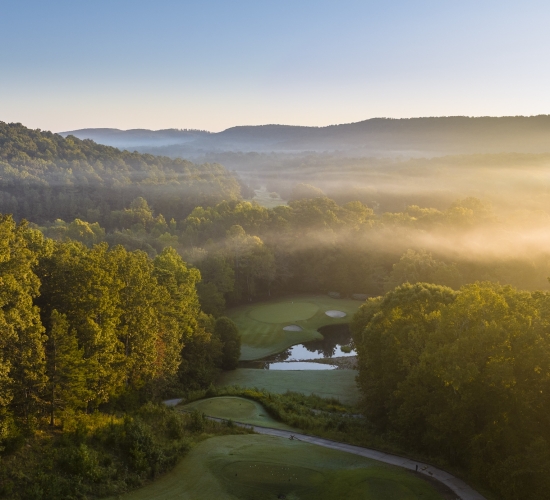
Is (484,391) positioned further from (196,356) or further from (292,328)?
(292,328)

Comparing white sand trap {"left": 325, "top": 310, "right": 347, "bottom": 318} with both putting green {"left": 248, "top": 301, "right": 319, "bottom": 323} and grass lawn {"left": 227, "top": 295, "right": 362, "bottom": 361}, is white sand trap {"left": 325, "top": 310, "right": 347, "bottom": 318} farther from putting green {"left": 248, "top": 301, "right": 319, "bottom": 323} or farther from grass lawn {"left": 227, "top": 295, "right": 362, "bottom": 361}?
putting green {"left": 248, "top": 301, "right": 319, "bottom": 323}

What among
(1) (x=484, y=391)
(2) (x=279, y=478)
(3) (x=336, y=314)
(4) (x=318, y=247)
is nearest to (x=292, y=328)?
(3) (x=336, y=314)

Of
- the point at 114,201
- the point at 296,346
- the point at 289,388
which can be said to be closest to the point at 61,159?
the point at 114,201

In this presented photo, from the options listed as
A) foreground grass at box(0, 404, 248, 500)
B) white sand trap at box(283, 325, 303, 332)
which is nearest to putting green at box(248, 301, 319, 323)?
white sand trap at box(283, 325, 303, 332)

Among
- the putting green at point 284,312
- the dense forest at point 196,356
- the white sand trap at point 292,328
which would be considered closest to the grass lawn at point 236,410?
the dense forest at point 196,356

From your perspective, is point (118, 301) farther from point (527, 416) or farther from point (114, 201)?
point (114, 201)

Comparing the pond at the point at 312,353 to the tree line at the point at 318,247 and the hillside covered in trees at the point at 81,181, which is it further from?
the hillside covered in trees at the point at 81,181

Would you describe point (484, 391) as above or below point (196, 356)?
above
